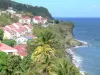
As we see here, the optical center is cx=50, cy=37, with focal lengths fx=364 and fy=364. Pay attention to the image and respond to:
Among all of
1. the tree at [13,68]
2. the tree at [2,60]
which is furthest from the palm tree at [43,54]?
the tree at [2,60]

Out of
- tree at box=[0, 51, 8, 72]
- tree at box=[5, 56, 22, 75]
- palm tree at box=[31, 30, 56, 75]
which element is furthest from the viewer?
tree at box=[0, 51, 8, 72]

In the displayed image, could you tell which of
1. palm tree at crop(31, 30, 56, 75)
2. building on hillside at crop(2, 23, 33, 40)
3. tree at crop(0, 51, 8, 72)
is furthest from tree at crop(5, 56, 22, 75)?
building on hillside at crop(2, 23, 33, 40)

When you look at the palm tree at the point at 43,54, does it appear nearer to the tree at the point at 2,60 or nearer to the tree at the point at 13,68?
the tree at the point at 13,68

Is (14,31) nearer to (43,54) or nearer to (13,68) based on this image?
(43,54)

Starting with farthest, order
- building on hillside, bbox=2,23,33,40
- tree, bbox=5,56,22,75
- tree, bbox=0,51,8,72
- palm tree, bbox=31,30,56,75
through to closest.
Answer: building on hillside, bbox=2,23,33,40
tree, bbox=0,51,8,72
palm tree, bbox=31,30,56,75
tree, bbox=5,56,22,75

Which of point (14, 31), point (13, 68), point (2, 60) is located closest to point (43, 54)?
point (13, 68)

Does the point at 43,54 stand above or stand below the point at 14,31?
above

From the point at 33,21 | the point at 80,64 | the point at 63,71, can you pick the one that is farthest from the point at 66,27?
the point at 63,71

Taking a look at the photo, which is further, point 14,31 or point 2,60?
point 14,31

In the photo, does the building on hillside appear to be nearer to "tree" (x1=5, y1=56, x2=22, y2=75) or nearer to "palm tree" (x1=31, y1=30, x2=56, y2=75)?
"palm tree" (x1=31, y1=30, x2=56, y2=75)

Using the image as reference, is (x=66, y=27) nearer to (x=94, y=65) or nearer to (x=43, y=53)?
(x=94, y=65)

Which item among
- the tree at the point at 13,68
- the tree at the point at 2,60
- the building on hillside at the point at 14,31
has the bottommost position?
the building on hillside at the point at 14,31
